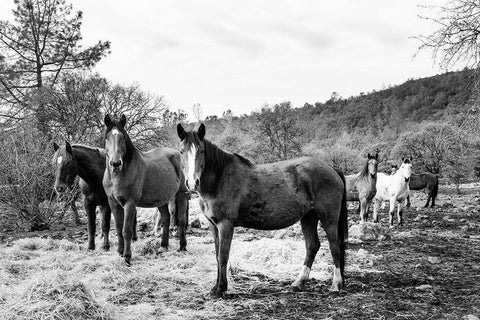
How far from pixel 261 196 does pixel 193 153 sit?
44.8 inches

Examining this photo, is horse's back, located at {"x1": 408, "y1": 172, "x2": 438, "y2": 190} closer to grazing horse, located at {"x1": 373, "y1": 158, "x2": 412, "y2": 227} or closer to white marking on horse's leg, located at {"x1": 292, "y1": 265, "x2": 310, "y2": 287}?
grazing horse, located at {"x1": 373, "y1": 158, "x2": 412, "y2": 227}

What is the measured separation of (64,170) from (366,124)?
2717 inches

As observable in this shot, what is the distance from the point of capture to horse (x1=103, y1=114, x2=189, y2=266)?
6.79m

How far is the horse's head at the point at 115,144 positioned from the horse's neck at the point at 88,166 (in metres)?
1.24

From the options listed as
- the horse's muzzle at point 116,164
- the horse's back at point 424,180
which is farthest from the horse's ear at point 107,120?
the horse's back at point 424,180

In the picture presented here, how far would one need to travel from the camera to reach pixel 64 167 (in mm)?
7703

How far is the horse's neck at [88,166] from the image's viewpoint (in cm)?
805

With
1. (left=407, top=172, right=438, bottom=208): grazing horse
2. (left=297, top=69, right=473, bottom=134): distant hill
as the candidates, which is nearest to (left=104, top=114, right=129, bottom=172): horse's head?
(left=407, top=172, right=438, bottom=208): grazing horse

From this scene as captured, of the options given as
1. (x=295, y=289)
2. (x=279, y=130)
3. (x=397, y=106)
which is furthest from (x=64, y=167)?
(x=397, y=106)

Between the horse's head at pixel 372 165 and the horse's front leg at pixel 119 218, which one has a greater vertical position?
the horse's head at pixel 372 165

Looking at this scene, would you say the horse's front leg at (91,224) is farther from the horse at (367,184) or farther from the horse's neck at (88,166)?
the horse at (367,184)

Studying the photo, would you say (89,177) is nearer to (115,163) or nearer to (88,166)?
(88,166)

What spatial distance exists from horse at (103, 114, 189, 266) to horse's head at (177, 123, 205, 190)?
80.4 inches

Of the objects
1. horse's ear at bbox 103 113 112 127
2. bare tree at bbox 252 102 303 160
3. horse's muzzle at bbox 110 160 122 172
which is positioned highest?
bare tree at bbox 252 102 303 160
